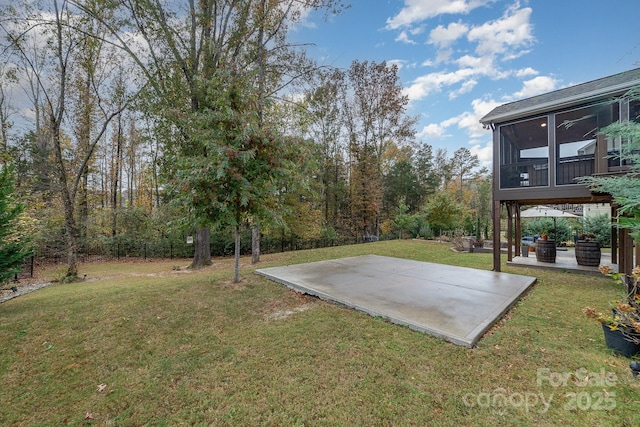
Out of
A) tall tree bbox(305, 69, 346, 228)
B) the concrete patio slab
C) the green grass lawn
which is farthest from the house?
tall tree bbox(305, 69, 346, 228)

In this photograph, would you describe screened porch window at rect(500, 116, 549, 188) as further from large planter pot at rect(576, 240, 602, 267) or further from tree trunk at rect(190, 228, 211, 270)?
tree trunk at rect(190, 228, 211, 270)

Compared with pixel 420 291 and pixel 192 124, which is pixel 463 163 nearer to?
pixel 420 291

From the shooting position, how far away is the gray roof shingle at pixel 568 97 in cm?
561

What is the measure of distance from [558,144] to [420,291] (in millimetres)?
→ 6173

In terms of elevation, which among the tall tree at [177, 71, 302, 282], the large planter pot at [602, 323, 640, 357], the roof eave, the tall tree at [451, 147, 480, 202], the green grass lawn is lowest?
the green grass lawn

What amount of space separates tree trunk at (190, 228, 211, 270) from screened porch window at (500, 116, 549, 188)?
393 inches

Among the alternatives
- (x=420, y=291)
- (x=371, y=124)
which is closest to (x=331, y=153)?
(x=371, y=124)

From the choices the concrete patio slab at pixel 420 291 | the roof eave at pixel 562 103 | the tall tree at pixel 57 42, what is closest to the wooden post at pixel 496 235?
the concrete patio slab at pixel 420 291

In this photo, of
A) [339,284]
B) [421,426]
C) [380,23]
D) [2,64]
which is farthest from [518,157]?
[2,64]

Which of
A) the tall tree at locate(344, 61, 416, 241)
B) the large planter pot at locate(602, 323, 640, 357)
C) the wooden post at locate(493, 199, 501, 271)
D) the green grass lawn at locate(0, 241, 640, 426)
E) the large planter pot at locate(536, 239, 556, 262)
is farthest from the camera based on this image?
the tall tree at locate(344, 61, 416, 241)

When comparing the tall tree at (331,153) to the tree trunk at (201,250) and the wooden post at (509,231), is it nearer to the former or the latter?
the tree trunk at (201,250)

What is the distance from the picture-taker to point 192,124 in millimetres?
5738

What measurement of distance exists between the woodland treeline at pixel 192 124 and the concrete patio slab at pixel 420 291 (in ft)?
5.29

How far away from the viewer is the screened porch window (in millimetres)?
6918
